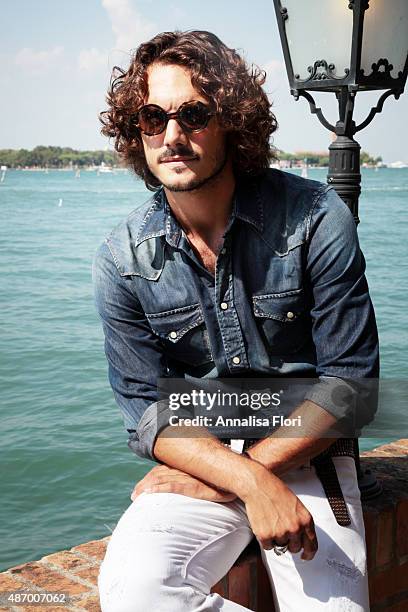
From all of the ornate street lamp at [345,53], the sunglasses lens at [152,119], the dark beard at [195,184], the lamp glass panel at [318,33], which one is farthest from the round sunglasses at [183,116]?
the lamp glass panel at [318,33]

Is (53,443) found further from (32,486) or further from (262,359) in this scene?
(262,359)

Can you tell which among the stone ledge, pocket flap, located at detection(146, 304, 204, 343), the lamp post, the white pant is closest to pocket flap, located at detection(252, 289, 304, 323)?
pocket flap, located at detection(146, 304, 204, 343)

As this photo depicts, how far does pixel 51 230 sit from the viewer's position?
3388 centimetres

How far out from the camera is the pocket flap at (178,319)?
7.59 feet

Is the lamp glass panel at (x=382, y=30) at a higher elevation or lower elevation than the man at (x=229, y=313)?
higher

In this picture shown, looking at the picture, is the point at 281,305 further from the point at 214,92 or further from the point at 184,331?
the point at 214,92

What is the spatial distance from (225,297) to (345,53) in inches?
46.1

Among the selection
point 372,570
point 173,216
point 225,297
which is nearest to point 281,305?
point 225,297

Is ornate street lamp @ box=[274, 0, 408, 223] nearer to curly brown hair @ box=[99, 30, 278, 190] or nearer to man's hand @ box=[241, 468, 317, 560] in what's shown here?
curly brown hair @ box=[99, 30, 278, 190]

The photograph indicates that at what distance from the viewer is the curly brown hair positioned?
2.29 metres

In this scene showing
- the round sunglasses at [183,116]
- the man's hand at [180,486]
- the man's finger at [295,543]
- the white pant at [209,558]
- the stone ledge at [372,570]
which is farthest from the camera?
the stone ledge at [372,570]

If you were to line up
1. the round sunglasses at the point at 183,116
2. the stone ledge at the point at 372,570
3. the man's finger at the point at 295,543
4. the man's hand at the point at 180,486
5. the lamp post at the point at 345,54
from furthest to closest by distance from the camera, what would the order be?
the lamp post at the point at 345,54 → the stone ledge at the point at 372,570 → the round sunglasses at the point at 183,116 → the man's hand at the point at 180,486 → the man's finger at the point at 295,543

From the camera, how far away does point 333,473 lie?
2258 millimetres

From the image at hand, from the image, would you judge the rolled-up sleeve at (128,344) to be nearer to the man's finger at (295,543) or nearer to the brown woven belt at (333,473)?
the brown woven belt at (333,473)
